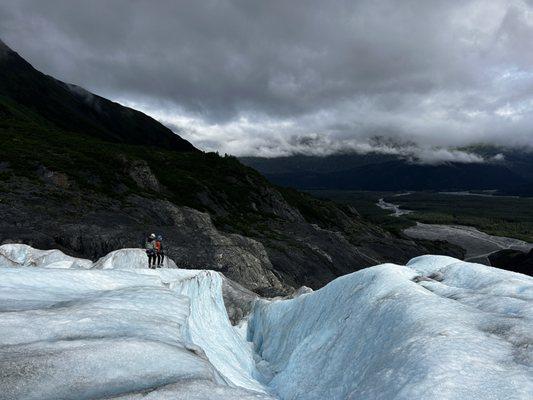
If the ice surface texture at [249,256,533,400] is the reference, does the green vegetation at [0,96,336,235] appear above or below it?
above

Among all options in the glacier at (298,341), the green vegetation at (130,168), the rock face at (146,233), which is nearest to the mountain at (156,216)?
the rock face at (146,233)

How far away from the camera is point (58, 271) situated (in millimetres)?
20297

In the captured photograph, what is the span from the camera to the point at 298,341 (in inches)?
948

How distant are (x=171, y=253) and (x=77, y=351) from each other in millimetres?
60598

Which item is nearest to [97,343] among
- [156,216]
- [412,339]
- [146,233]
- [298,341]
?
[412,339]

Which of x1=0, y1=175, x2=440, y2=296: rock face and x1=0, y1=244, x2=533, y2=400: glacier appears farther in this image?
A: x1=0, y1=175, x2=440, y2=296: rock face

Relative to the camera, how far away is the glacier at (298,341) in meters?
9.45

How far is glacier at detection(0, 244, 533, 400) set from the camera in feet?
31.0

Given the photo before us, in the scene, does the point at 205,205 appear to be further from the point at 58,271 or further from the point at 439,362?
the point at 439,362

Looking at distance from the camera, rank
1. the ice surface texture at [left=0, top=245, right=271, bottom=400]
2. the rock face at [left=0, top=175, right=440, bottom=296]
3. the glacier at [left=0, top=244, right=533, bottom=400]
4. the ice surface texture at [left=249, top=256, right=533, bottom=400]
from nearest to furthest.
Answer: the ice surface texture at [left=0, top=245, right=271, bottom=400] < the glacier at [left=0, top=244, right=533, bottom=400] < the ice surface texture at [left=249, top=256, right=533, bottom=400] < the rock face at [left=0, top=175, right=440, bottom=296]

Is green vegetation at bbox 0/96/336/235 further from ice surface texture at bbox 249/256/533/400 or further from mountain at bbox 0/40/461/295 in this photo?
ice surface texture at bbox 249/256/533/400

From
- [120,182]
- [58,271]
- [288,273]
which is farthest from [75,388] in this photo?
[120,182]

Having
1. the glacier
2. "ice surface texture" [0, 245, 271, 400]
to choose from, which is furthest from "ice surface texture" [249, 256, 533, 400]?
"ice surface texture" [0, 245, 271, 400]

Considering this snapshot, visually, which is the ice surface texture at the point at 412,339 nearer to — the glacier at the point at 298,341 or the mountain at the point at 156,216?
the glacier at the point at 298,341
